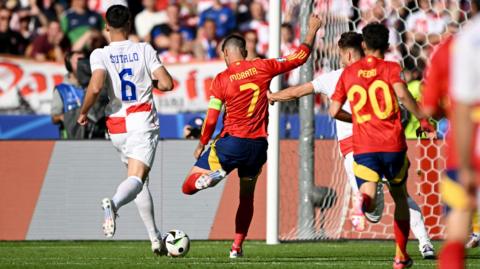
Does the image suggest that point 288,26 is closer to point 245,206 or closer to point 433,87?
point 245,206

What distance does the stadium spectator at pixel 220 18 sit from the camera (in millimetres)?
20375

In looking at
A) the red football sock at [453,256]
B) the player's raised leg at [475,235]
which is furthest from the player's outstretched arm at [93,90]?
the red football sock at [453,256]

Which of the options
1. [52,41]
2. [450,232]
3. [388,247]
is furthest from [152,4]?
[450,232]

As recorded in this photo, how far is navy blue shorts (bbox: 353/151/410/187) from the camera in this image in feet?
29.7

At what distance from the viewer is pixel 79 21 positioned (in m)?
20.5

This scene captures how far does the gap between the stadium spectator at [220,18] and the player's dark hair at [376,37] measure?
11.1 metres

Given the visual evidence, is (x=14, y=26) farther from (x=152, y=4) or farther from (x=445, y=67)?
(x=445, y=67)

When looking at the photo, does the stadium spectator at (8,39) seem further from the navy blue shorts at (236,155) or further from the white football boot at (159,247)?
the white football boot at (159,247)

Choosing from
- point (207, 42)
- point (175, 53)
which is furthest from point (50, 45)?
point (207, 42)

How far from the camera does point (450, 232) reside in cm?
556

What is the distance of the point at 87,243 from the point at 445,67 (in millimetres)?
8546

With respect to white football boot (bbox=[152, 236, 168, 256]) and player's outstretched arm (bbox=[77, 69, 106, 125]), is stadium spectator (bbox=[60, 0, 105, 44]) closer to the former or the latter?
player's outstretched arm (bbox=[77, 69, 106, 125])

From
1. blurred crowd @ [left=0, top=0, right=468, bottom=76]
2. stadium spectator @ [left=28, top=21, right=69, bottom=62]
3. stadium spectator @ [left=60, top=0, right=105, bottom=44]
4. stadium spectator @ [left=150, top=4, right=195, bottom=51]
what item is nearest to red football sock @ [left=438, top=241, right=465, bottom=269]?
blurred crowd @ [left=0, top=0, right=468, bottom=76]

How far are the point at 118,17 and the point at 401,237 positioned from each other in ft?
9.76
